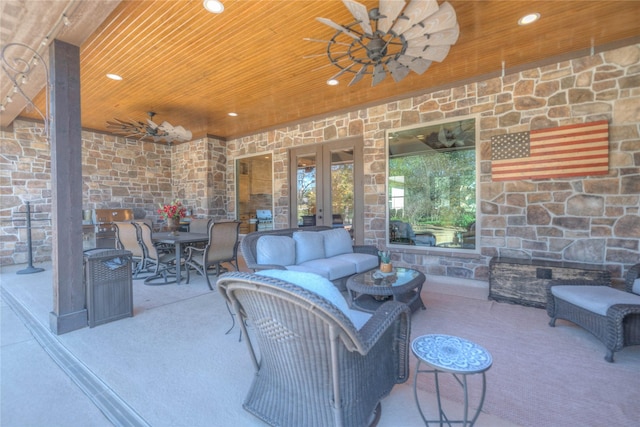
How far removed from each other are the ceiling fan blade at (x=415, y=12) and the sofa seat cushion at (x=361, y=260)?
2641mm

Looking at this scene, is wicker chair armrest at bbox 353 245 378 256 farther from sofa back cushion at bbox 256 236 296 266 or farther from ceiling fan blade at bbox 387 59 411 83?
ceiling fan blade at bbox 387 59 411 83

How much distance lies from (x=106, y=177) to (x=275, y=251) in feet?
19.7

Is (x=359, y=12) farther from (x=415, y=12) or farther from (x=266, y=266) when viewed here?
(x=266, y=266)

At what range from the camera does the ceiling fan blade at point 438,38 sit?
262cm

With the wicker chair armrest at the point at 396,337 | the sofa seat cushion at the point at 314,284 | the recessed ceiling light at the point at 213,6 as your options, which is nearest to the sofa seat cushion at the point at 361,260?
the wicker chair armrest at the point at 396,337

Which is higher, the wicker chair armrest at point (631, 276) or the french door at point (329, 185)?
the french door at point (329, 185)

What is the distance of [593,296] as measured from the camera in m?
2.64

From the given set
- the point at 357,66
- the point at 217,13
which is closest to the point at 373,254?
the point at 357,66

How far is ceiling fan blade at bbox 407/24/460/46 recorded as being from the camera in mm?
2625

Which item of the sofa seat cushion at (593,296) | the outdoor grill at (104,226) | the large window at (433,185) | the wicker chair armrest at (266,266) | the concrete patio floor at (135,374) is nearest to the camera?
the concrete patio floor at (135,374)

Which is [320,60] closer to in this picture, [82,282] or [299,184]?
[299,184]

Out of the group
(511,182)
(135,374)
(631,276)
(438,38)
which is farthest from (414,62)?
(135,374)

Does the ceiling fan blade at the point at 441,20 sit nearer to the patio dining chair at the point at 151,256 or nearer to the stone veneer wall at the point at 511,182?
the stone veneer wall at the point at 511,182

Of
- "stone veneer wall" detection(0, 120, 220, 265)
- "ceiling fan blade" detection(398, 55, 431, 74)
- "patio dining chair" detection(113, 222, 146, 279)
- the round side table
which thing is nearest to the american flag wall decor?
"ceiling fan blade" detection(398, 55, 431, 74)
